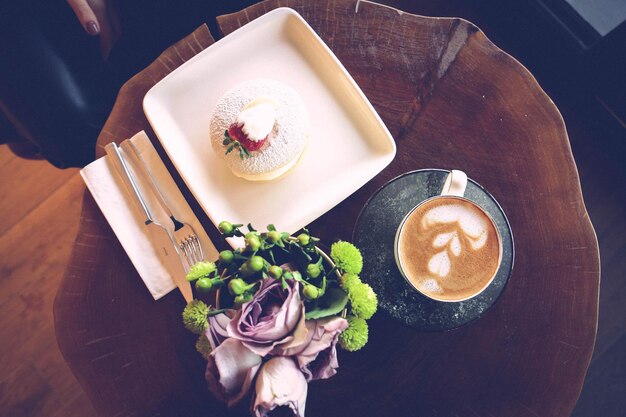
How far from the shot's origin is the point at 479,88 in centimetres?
93

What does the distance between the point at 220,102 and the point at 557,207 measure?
0.65 meters

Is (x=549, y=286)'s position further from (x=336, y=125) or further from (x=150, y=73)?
(x=150, y=73)

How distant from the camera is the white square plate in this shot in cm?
88

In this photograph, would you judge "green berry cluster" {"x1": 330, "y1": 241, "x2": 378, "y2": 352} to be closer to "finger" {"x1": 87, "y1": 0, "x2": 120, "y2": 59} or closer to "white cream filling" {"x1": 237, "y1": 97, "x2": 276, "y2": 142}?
"white cream filling" {"x1": 237, "y1": 97, "x2": 276, "y2": 142}

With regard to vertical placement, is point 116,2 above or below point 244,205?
above

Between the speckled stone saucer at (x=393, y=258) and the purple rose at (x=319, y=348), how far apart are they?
0.29 m

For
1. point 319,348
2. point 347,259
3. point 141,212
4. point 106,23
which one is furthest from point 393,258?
point 106,23

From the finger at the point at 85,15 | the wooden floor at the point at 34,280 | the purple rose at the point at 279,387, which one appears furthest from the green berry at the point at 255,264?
the wooden floor at the point at 34,280

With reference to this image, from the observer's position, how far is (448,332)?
890 millimetres

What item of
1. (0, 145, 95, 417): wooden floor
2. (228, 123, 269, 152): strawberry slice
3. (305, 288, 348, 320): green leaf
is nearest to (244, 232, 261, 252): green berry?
(305, 288, 348, 320): green leaf

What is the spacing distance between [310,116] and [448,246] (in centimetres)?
36

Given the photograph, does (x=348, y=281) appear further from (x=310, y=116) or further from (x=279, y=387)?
(x=310, y=116)

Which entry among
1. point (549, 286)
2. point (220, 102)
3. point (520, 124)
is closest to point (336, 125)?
point (220, 102)

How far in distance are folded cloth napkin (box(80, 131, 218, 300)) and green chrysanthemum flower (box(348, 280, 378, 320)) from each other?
1.08 ft
